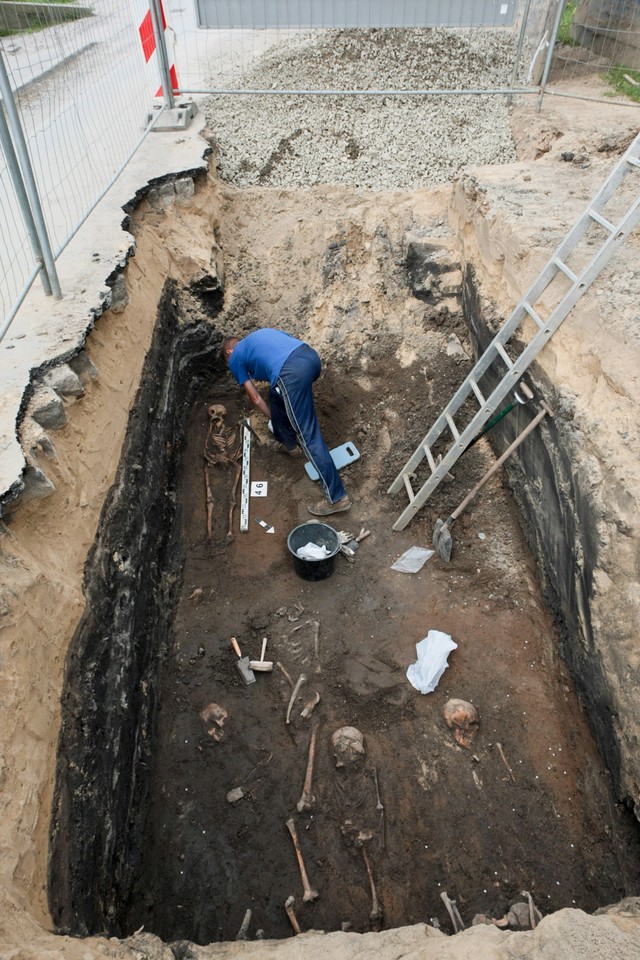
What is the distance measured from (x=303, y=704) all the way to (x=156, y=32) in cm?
768

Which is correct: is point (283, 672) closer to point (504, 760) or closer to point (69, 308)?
point (504, 760)

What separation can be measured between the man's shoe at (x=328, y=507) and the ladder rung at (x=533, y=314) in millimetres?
2415

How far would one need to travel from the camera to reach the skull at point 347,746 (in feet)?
12.8

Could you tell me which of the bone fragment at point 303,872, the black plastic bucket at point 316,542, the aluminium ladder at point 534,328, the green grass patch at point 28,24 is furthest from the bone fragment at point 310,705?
the green grass patch at point 28,24

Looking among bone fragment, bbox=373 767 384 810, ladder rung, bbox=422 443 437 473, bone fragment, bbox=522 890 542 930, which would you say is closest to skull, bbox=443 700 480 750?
bone fragment, bbox=373 767 384 810

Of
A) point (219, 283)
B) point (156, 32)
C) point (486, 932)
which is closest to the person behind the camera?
point (486, 932)

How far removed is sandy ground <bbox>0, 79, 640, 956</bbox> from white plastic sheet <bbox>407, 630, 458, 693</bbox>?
94 mm

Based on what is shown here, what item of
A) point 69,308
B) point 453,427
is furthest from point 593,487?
point 69,308

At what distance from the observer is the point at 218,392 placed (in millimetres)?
6695

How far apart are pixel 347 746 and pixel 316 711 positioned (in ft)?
1.29

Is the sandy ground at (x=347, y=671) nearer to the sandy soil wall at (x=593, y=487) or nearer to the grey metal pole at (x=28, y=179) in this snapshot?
the sandy soil wall at (x=593, y=487)

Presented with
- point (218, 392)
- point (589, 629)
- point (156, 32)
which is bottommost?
→ point (218, 392)

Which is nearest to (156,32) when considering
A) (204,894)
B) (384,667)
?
(384,667)

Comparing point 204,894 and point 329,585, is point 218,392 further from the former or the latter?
point 204,894
